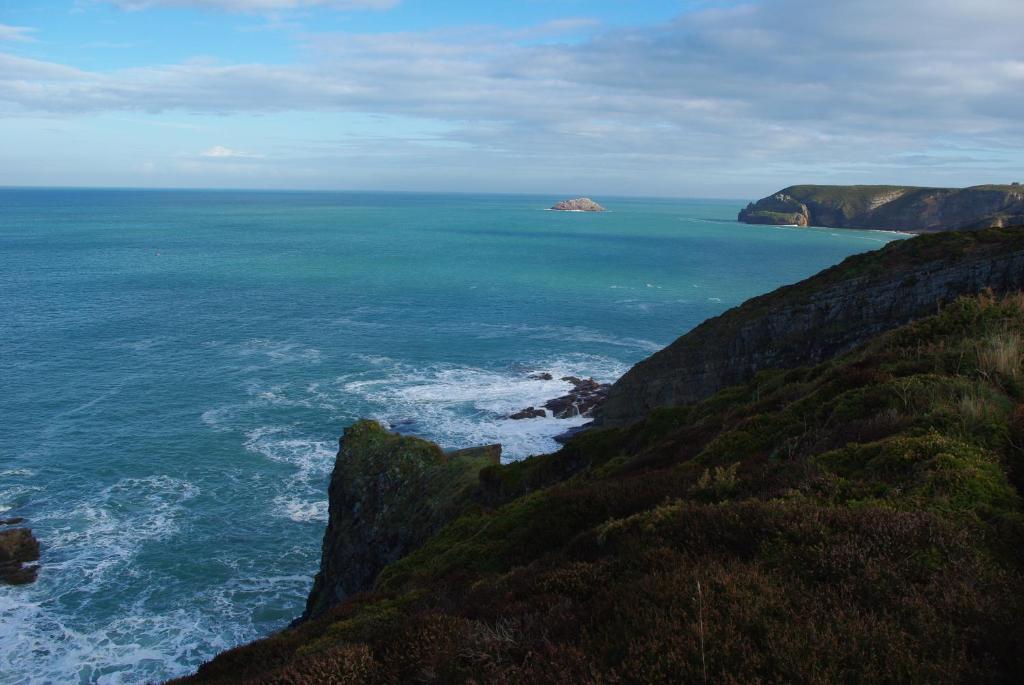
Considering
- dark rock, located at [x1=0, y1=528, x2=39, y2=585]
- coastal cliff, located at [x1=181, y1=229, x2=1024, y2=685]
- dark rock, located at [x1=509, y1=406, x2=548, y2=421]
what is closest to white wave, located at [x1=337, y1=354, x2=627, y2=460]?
dark rock, located at [x1=509, y1=406, x2=548, y2=421]

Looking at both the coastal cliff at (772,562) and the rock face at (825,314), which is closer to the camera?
the coastal cliff at (772,562)

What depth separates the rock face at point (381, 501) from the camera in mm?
25781

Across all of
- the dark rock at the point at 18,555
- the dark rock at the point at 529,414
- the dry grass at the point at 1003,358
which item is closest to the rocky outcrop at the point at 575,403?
the dark rock at the point at 529,414

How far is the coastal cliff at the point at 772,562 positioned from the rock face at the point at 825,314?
2212 centimetres

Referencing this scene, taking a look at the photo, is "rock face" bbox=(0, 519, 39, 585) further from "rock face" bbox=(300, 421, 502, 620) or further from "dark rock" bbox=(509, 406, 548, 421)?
"dark rock" bbox=(509, 406, 548, 421)

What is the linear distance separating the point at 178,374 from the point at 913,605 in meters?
61.5

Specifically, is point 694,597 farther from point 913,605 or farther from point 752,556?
point 913,605

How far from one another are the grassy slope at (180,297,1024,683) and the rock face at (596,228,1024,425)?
2520cm

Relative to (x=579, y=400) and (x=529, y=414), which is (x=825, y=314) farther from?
(x=529, y=414)

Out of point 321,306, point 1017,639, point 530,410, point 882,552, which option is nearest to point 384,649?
point 882,552

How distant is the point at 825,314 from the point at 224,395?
1775 inches

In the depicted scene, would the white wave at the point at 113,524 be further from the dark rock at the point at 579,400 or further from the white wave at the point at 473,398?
the dark rock at the point at 579,400

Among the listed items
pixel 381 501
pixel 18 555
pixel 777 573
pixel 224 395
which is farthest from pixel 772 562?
pixel 224 395

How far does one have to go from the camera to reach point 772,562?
7.54 m
